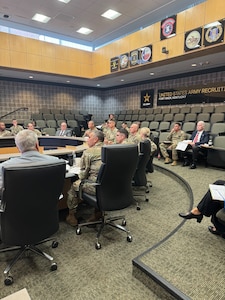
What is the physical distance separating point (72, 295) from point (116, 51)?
27.0ft

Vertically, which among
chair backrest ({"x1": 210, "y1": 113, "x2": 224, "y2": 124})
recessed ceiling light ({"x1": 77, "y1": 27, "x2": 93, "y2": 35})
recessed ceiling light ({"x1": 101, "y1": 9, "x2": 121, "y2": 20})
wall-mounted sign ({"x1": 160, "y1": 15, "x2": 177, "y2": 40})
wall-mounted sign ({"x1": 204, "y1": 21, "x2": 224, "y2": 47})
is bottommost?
chair backrest ({"x1": 210, "y1": 113, "x2": 224, "y2": 124})

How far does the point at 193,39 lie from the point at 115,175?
5293 millimetres

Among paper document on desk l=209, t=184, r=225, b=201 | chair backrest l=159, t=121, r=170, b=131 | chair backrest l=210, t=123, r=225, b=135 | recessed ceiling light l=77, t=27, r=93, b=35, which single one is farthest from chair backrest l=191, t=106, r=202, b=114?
paper document on desk l=209, t=184, r=225, b=201

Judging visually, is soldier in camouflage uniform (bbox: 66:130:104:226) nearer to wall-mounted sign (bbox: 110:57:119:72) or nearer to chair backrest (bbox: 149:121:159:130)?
chair backrest (bbox: 149:121:159:130)

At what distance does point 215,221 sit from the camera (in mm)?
1911

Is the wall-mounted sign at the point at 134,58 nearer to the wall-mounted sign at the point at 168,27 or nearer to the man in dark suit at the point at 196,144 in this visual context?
the wall-mounted sign at the point at 168,27

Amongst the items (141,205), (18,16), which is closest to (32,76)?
(18,16)

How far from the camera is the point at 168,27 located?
6047 mm

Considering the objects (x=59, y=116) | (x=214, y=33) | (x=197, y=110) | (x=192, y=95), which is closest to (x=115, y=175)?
(x=214, y=33)

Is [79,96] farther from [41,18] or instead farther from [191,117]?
[191,117]

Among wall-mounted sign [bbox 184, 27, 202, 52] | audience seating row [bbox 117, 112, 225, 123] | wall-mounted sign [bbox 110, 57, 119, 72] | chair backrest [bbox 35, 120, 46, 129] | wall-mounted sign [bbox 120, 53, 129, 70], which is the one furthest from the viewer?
chair backrest [bbox 35, 120, 46, 129]

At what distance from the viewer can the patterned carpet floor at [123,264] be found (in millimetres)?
1423

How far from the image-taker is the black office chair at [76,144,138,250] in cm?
187

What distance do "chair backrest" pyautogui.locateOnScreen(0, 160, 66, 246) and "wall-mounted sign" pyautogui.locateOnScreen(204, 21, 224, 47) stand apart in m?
5.42
